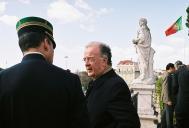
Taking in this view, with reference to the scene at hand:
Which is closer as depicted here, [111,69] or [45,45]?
[45,45]

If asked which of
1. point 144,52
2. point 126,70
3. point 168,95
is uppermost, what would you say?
point 126,70

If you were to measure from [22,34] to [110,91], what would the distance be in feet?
4.61

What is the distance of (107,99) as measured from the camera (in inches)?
148

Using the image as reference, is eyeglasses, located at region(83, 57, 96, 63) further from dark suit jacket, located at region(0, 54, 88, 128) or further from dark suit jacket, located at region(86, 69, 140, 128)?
dark suit jacket, located at region(0, 54, 88, 128)

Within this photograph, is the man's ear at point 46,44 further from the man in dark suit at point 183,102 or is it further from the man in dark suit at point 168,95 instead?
the man in dark suit at point 168,95

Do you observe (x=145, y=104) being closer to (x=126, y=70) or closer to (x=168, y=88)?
(x=168, y=88)

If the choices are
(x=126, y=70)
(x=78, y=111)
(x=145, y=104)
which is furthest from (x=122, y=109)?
(x=126, y=70)

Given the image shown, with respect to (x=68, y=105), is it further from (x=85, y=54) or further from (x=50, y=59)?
(x=85, y=54)

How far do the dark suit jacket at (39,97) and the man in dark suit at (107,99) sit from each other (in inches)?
46.6

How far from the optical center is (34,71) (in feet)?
8.10

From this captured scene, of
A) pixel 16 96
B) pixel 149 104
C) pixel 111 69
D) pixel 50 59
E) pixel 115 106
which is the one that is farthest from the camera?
pixel 149 104

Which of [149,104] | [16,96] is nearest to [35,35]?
[16,96]

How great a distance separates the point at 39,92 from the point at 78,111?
0.27 meters

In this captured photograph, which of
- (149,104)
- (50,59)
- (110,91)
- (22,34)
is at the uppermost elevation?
(22,34)
